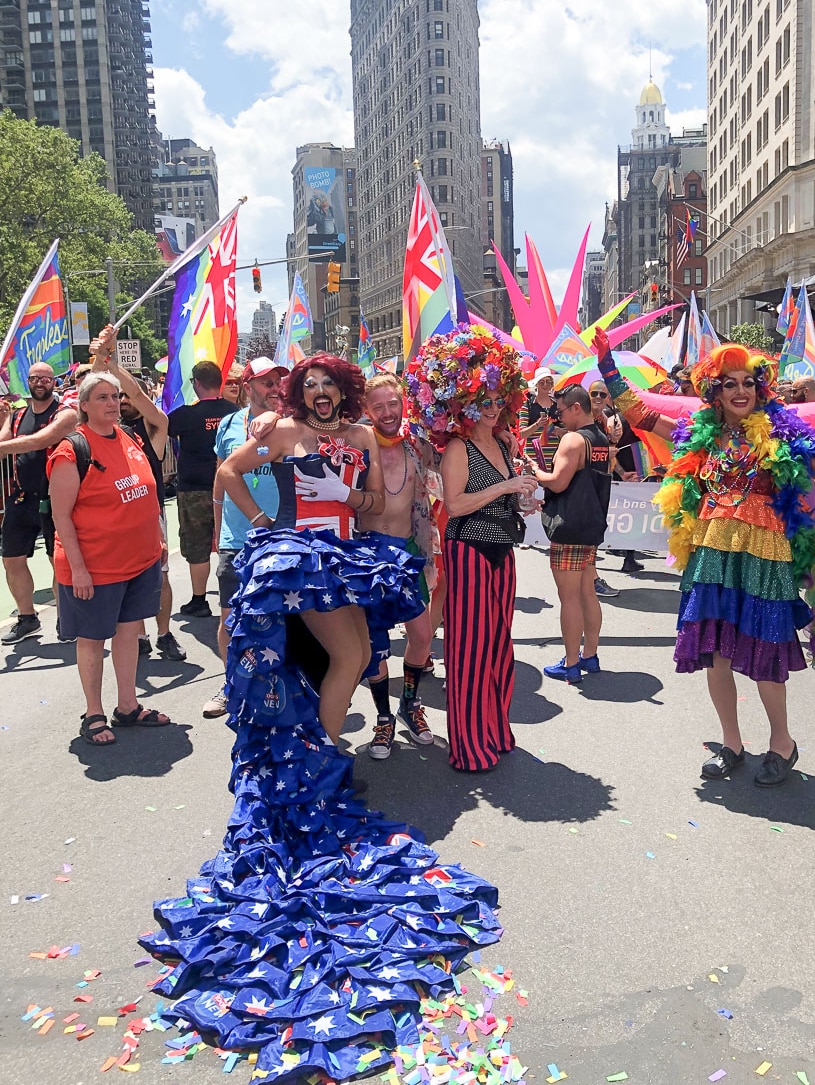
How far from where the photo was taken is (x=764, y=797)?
404cm

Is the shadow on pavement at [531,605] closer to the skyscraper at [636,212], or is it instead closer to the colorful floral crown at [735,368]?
the colorful floral crown at [735,368]

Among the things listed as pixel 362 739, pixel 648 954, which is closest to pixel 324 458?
pixel 362 739

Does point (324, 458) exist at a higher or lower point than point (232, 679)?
higher

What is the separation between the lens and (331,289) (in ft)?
81.6

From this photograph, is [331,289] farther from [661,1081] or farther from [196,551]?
[661,1081]

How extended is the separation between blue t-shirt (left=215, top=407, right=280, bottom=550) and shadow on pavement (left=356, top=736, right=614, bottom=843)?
161 centimetres

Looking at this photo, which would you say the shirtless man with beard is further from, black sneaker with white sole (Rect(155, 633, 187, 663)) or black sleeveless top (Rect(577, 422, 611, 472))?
black sneaker with white sole (Rect(155, 633, 187, 663))

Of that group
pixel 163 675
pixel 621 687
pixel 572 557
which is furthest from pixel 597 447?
pixel 163 675

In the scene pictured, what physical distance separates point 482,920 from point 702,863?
98 cm

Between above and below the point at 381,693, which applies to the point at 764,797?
below

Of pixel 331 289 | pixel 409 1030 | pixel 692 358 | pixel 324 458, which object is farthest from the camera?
pixel 331 289

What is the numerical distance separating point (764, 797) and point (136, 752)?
10.2 feet

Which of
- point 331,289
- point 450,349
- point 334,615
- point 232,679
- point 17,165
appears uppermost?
point 17,165

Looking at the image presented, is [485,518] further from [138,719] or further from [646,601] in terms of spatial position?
[646,601]
